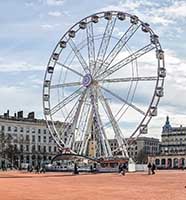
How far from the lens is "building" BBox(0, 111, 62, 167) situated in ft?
532

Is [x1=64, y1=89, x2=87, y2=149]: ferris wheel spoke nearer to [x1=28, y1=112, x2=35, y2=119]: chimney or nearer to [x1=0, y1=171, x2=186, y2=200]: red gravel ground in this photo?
[x1=0, y1=171, x2=186, y2=200]: red gravel ground

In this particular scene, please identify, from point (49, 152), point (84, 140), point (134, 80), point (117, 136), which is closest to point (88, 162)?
point (84, 140)

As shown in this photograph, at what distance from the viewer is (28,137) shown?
168875 millimetres

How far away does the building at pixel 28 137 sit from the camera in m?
162

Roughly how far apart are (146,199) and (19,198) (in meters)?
6.16

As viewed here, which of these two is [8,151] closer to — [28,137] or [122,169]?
[28,137]

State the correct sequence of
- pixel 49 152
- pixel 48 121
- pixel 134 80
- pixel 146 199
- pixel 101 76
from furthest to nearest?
pixel 49 152
pixel 48 121
pixel 101 76
pixel 134 80
pixel 146 199

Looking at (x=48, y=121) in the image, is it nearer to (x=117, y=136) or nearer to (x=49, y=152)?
(x=117, y=136)

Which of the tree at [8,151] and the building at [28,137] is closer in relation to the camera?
the tree at [8,151]

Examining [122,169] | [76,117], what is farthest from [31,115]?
[122,169]

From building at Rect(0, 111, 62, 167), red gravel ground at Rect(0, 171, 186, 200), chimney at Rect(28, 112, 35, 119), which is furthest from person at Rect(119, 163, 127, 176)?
chimney at Rect(28, 112, 35, 119)

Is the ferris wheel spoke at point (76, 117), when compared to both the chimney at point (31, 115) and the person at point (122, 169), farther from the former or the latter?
the chimney at point (31, 115)

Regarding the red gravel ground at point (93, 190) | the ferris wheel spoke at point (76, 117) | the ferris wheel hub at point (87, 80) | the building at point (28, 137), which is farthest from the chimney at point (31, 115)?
the red gravel ground at point (93, 190)

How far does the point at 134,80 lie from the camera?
70438 mm
